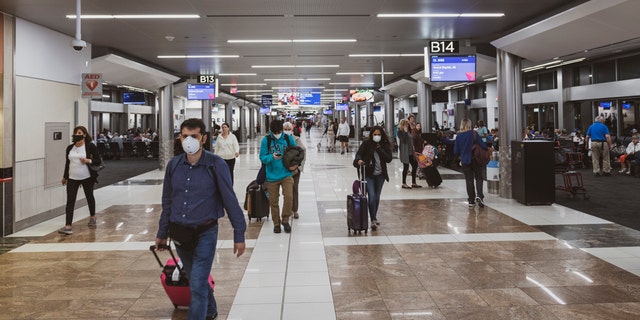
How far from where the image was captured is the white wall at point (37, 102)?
7.81 m

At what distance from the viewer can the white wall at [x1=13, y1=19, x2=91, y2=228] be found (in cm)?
781

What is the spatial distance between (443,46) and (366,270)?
805cm

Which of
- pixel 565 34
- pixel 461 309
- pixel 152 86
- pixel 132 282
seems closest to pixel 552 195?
pixel 565 34

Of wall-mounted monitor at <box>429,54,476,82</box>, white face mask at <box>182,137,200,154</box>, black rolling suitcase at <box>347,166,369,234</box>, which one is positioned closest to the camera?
white face mask at <box>182,137,200,154</box>

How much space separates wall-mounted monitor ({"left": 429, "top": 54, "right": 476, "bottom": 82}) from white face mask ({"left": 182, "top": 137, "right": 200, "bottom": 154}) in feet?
31.5

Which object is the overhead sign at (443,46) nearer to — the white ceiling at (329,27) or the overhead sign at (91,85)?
the white ceiling at (329,27)

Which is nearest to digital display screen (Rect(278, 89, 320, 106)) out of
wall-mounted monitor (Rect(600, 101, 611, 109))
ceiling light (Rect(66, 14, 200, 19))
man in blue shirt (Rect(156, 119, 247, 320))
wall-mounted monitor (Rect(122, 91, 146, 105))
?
wall-mounted monitor (Rect(122, 91, 146, 105))

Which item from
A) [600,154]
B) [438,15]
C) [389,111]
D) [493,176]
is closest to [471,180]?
[493,176]

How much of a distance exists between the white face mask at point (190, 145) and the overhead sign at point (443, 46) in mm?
9548

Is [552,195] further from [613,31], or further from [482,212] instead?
[613,31]

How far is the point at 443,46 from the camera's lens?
11.8m

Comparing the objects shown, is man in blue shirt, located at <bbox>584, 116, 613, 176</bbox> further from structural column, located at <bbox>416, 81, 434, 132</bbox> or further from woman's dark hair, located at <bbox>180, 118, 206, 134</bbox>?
woman's dark hair, located at <bbox>180, 118, 206, 134</bbox>

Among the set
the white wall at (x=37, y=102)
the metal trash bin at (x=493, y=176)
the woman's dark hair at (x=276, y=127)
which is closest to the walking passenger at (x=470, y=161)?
the metal trash bin at (x=493, y=176)

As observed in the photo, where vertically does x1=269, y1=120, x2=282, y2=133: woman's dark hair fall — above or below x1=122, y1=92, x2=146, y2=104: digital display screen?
below
